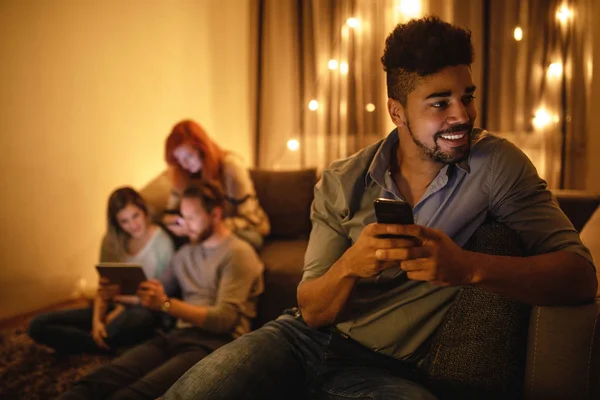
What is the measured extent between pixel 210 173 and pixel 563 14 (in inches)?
95.2

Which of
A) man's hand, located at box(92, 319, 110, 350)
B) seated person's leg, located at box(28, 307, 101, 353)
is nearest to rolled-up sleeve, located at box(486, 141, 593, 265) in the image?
man's hand, located at box(92, 319, 110, 350)

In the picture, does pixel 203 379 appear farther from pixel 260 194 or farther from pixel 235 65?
pixel 235 65

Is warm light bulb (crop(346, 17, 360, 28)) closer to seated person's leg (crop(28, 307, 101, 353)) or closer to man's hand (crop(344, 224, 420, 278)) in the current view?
seated person's leg (crop(28, 307, 101, 353))

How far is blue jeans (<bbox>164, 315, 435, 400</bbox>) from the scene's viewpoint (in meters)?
0.94

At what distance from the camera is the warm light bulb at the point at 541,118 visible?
3146 millimetres

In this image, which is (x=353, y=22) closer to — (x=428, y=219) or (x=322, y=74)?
(x=322, y=74)

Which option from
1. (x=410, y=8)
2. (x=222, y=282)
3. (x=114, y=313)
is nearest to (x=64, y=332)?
(x=114, y=313)

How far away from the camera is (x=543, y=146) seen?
316 cm

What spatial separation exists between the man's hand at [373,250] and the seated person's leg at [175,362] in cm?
75

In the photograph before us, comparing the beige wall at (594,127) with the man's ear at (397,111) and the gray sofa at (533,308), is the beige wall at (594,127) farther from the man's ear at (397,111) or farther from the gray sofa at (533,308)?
the man's ear at (397,111)

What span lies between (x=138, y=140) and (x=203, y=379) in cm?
256

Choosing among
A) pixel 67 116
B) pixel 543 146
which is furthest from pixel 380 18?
pixel 67 116

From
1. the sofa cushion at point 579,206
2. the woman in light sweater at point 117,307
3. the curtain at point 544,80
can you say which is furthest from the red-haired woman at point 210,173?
the curtain at point 544,80

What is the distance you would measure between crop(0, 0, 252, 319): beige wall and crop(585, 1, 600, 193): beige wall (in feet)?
8.66
